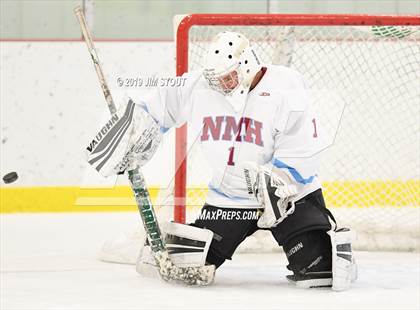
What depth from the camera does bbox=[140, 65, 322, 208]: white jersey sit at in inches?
147

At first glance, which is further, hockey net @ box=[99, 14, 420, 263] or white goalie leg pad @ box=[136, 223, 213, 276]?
hockey net @ box=[99, 14, 420, 263]

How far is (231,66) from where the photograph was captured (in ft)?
12.0

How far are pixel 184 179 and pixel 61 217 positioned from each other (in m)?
1.50

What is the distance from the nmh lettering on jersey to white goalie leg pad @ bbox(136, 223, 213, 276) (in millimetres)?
294

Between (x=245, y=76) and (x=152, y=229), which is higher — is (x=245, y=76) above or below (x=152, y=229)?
above

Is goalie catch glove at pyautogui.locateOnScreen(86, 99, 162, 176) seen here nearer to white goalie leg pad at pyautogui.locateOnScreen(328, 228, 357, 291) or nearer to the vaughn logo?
the vaughn logo

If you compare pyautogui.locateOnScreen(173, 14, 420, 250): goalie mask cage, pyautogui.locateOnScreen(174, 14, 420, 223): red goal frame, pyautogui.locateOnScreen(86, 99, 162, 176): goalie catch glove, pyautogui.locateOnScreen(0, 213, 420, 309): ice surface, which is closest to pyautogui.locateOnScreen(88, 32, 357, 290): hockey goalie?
pyautogui.locateOnScreen(86, 99, 162, 176): goalie catch glove

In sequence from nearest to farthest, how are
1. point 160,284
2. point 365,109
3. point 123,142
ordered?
1. point 123,142
2. point 160,284
3. point 365,109

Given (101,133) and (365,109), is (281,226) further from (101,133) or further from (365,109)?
(365,109)

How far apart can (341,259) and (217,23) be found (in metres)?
1.02

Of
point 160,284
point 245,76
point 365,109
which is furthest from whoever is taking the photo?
point 365,109

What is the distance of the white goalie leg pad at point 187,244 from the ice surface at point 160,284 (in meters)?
0.09

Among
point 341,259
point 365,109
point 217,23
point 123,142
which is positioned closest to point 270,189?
point 341,259

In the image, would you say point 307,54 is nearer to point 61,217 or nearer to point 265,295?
point 61,217
